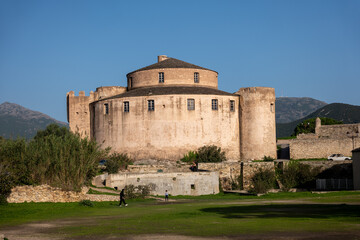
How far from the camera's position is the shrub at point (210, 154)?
50.9 metres

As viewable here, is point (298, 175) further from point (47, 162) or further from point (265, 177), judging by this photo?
point (47, 162)

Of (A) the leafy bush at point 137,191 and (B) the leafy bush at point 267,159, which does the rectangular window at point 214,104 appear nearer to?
(B) the leafy bush at point 267,159

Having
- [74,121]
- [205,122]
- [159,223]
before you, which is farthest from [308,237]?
[74,121]

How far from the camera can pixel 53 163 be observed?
32.3 m

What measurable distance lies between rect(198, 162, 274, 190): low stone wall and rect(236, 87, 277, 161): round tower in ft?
28.3

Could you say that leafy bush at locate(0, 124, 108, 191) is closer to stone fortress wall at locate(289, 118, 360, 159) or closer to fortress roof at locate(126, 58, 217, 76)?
stone fortress wall at locate(289, 118, 360, 159)

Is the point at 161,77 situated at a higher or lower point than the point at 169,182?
higher

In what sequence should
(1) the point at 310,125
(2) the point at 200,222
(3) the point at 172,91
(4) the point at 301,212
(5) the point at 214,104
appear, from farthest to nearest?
(1) the point at 310,125 → (5) the point at 214,104 → (3) the point at 172,91 → (4) the point at 301,212 → (2) the point at 200,222

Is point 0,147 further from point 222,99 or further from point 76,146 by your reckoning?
point 222,99

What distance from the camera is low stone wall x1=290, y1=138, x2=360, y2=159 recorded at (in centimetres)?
5306

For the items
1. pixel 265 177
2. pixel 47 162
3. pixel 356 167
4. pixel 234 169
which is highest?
pixel 47 162

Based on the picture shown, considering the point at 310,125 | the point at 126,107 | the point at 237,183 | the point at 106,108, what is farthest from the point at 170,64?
the point at 310,125

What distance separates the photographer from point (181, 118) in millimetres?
Result: 54000

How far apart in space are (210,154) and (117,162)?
31.4ft
